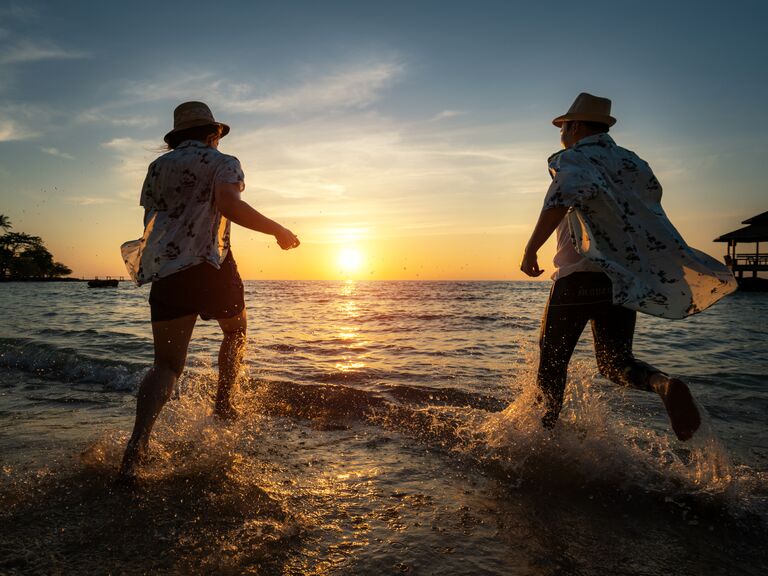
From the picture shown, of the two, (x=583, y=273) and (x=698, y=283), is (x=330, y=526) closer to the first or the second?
(x=583, y=273)

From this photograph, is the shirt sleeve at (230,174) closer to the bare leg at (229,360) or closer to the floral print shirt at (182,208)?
the floral print shirt at (182,208)

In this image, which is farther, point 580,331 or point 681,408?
point 580,331

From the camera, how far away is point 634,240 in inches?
104

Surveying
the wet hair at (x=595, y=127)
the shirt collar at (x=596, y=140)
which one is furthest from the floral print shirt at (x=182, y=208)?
the wet hair at (x=595, y=127)

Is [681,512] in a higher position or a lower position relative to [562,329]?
lower

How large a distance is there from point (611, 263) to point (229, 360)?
8.14ft

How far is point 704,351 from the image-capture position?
8984 mm

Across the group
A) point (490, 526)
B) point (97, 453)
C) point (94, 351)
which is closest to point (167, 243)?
point (97, 453)

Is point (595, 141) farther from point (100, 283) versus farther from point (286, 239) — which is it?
point (100, 283)

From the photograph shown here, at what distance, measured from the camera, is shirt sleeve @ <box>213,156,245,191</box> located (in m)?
2.69

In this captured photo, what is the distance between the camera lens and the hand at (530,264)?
107 inches

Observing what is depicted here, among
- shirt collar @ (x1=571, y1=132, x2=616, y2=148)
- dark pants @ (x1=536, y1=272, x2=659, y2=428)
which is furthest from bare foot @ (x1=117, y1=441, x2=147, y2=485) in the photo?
shirt collar @ (x1=571, y1=132, x2=616, y2=148)

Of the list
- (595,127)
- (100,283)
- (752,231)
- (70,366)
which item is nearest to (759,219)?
(752,231)

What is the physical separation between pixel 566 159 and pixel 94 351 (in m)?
7.95
